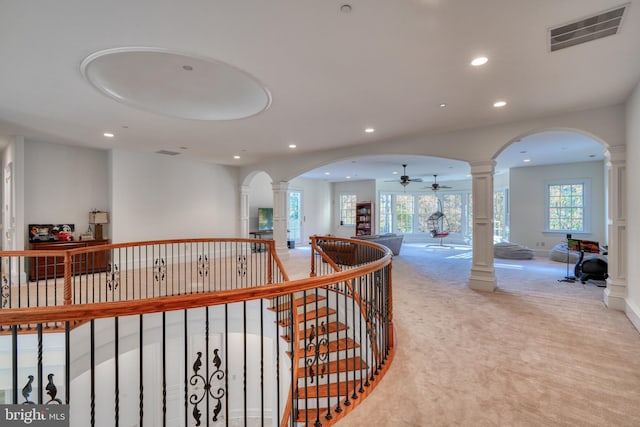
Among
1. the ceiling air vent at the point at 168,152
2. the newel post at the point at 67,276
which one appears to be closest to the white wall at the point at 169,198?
the ceiling air vent at the point at 168,152

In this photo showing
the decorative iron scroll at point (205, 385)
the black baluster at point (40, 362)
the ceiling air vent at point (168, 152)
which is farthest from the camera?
the ceiling air vent at point (168, 152)

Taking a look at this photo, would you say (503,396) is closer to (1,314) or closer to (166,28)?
(1,314)

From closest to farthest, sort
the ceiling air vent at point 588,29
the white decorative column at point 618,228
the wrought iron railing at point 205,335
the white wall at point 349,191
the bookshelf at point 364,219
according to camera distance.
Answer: the wrought iron railing at point 205,335
the ceiling air vent at point 588,29
the white decorative column at point 618,228
the bookshelf at point 364,219
the white wall at point 349,191

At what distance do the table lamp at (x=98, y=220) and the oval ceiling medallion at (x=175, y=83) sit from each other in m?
3.90

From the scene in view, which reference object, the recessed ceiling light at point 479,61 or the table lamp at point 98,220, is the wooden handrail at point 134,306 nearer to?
the recessed ceiling light at point 479,61

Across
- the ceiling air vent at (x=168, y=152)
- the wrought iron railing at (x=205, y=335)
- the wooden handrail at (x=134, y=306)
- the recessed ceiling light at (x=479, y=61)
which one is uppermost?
the ceiling air vent at (x=168, y=152)

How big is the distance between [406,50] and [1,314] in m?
3.28

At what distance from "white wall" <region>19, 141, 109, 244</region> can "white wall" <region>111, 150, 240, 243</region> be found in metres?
0.45

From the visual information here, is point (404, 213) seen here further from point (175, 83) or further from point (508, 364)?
point (175, 83)

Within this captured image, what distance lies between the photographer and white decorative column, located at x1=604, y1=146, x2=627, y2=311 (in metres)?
4.05

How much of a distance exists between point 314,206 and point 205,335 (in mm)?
10296

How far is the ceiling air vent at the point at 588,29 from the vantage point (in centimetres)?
226

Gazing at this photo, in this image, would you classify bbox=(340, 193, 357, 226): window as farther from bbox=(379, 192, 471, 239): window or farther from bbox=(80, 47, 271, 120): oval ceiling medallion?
bbox=(80, 47, 271, 120): oval ceiling medallion

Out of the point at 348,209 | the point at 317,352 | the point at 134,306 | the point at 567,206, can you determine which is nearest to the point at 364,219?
the point at 348,209
